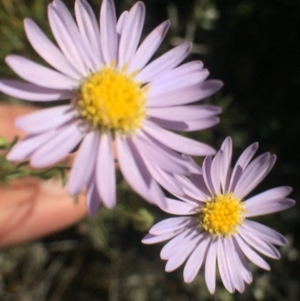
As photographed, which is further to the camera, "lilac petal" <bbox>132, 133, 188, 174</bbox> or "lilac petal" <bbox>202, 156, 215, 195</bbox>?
"lilac petal" <bbox>202, 156, 215, 195</bbox>

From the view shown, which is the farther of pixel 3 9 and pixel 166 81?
pixel 3 9

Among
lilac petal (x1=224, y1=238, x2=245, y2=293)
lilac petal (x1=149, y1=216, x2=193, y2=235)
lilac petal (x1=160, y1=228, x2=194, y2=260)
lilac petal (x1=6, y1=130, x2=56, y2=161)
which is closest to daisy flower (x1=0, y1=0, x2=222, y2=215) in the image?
lilac petal (x1=6, y1=130, x2=56, y2=161)

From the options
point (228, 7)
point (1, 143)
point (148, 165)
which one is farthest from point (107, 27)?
point (228, 7)

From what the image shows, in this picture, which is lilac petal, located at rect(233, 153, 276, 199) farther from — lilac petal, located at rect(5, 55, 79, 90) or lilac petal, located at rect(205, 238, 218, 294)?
lilac petal, located at rect(5, 55, 79, 90)

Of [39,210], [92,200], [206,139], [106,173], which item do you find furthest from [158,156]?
[39,210]

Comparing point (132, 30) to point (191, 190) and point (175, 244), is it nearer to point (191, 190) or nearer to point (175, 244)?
point (191, 190)

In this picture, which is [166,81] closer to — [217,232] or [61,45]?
[61,45]

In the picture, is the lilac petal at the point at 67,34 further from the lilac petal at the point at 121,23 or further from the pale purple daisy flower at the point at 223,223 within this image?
the pale purple daisy flower at the point at 223,223
